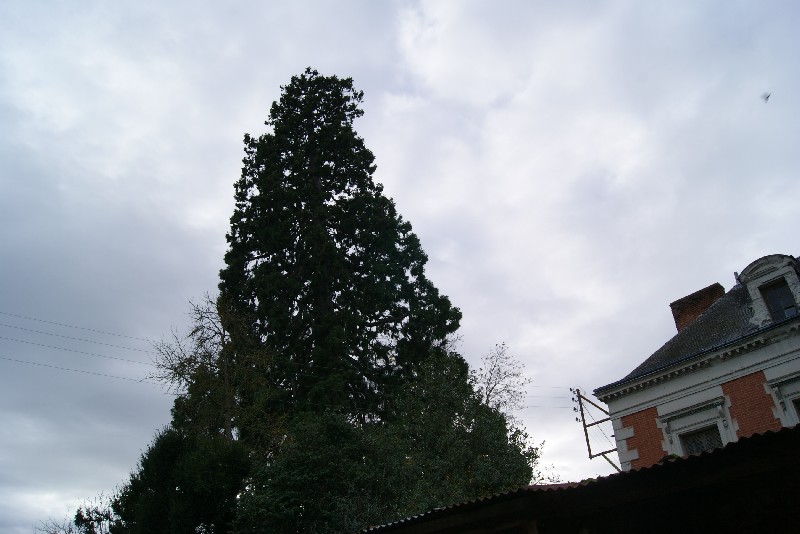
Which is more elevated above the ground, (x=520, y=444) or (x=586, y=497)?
(x=520, y=444)

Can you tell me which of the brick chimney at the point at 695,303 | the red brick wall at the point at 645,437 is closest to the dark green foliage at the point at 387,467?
the red brick wall at the point at 645,437

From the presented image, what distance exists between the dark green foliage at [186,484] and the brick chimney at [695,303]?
14.0m

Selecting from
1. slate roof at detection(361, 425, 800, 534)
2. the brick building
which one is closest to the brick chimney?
the brick building

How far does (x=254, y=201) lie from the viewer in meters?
26.4

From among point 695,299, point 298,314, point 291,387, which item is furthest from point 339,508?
point 695,299

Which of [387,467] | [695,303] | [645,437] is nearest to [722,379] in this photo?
[645,437]

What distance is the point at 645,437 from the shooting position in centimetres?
1567

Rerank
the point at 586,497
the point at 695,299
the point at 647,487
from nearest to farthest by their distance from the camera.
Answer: the point at 647,487 → the point at 586,497 → the point at 695,299

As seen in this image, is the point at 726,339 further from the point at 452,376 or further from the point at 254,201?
the point at 254,201

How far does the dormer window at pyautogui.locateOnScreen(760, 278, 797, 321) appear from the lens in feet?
47.6

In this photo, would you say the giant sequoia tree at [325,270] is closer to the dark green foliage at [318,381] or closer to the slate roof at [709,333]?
the dark green foliage at [318,381]

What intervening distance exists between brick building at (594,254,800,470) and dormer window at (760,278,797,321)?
0.02 m

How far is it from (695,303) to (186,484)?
16273 millimetres

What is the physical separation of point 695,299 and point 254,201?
18167 mm
